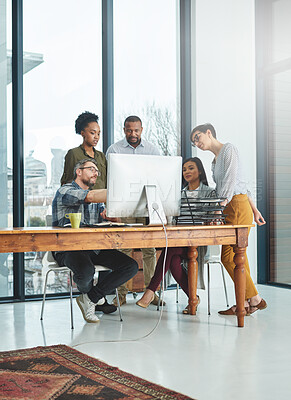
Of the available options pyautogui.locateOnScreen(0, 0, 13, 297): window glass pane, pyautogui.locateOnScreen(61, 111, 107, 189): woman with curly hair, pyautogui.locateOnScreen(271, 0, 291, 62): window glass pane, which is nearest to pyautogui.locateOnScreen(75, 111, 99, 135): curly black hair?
pyautogui.locateOnScreen(61, 111, 107, 189): woman with curly hair

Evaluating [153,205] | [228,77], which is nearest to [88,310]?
[153,205]

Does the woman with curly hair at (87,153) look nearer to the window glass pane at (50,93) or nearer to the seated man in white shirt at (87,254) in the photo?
the window glass pane at (50,93)

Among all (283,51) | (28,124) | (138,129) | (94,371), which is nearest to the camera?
(94,371)

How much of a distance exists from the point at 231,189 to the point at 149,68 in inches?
84.1

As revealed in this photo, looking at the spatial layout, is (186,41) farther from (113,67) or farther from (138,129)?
(138,129)

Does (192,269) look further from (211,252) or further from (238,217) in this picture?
(211,252)

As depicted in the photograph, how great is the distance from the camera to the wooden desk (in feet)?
9.49

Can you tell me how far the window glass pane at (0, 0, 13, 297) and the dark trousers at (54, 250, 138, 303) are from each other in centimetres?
119

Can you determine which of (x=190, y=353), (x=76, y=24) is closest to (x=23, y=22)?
(x=76, y=24)

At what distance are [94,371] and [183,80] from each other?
3.86 m

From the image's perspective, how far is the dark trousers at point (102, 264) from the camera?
3.60 metres

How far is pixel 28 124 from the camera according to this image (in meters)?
4.85

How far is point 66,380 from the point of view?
7.99 feet

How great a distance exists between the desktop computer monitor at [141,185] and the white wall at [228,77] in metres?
2.53
